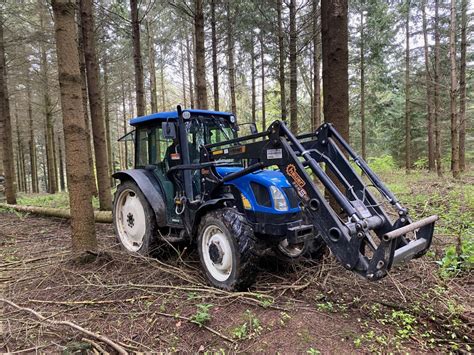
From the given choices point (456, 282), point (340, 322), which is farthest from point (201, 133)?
point (456, 282)

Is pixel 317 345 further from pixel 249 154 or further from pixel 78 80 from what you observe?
pixel 78 80

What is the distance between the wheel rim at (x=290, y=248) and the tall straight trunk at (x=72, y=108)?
8.74 feet

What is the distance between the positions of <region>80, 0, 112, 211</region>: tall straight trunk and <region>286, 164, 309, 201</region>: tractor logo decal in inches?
256

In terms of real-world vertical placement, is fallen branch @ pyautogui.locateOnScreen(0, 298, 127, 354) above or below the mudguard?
below

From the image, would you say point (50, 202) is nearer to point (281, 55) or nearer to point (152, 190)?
point (152, 190)

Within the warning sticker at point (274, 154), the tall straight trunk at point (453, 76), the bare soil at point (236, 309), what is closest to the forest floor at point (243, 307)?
the bare soil at point (236, 309)

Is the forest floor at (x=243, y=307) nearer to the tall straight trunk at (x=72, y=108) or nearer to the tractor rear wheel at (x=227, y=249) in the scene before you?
the tractor rear wheel at (x=227, y=249)

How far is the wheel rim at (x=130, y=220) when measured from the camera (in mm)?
5212

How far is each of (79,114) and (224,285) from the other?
9.73 feet

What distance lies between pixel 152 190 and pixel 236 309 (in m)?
2.34

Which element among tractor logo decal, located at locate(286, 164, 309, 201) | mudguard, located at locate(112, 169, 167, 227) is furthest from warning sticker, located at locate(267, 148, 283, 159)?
mudguard, located at locate(112, 169, 167, 227)

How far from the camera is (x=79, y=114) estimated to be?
4410mm

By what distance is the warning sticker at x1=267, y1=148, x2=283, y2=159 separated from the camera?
3502mm

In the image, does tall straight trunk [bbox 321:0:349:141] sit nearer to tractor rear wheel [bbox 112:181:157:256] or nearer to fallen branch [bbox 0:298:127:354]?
tractor rear wheel [bbox 112:181:157:256]
